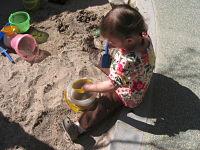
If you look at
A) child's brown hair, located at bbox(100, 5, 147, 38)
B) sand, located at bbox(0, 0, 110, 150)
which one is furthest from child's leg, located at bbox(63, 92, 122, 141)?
child's brown hair, located at bbox(100, 5, 147, 38)

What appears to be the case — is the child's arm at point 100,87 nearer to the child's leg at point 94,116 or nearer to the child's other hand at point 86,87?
the child's other hand at point 86,87

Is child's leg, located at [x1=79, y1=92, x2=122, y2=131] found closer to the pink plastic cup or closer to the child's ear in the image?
the child's ear

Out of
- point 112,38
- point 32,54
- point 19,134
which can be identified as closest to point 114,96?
point 112,38

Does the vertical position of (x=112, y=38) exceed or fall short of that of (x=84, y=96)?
it exceeds it

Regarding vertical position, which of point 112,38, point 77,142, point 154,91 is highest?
point 112,38

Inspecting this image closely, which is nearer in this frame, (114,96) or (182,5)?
(114,96)

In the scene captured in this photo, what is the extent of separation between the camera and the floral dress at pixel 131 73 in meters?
2.66

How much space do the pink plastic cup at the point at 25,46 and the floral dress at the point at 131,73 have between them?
109 centimetres

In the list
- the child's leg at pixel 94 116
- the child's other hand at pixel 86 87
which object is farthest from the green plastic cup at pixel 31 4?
the child's leg at pixel 94 116

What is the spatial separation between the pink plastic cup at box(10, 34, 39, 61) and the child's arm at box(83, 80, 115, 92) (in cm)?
88

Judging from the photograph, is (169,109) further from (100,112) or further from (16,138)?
(16,138)

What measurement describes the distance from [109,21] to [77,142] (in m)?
0.94

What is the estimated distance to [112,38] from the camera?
2.62 m

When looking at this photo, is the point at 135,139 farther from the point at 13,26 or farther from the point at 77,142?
the point at 13,26
